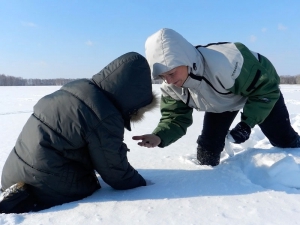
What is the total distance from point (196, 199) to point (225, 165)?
0.65 m

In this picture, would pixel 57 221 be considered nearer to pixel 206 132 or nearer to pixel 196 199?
pixel 196 199

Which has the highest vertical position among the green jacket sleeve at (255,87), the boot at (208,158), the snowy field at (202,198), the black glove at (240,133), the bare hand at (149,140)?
the green jacket sleeve at (255,87)

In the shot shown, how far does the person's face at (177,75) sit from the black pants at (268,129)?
2.15 feet

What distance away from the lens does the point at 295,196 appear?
1.48 metres

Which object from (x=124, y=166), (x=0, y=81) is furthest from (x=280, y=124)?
(x=0, y=81)

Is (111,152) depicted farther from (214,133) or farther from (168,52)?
(214,133)

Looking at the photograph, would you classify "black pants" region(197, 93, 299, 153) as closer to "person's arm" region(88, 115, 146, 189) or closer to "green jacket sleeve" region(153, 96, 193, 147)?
"green jacket sleeve" region(153, 96, 193, 147)

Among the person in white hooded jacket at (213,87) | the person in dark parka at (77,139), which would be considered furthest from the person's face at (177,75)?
the person in dark parka at (77,139)

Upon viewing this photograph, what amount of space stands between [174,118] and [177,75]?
538 millimetres

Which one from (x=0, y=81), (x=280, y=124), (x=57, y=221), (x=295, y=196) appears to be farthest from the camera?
(x=0, y=81)

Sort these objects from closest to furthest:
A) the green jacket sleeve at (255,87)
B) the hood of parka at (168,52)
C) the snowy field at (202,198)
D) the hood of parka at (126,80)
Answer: the snowy field at (202,198) → the hood of parka at (126,80) → the hood of parka at (168,52) → the green jacket sleeve at (255,87)

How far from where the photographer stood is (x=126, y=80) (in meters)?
1.60

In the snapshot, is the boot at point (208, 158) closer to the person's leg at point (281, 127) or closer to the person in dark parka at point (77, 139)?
the person's leg at point (281, 127)

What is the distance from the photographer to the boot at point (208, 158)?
2.20 m
